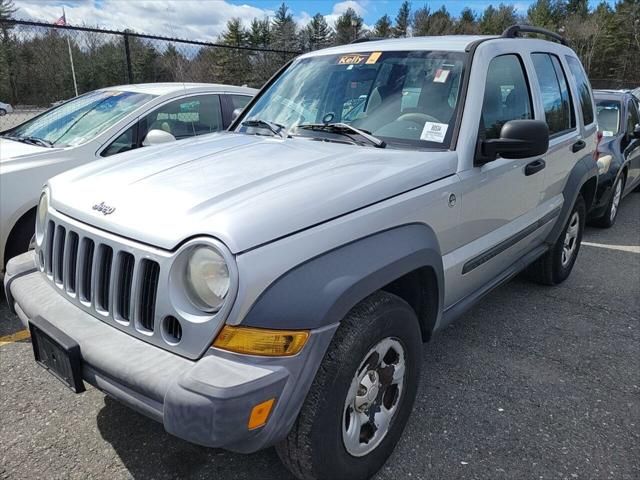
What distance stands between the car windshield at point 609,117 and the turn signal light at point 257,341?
6703 mm

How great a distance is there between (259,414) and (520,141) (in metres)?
1.84

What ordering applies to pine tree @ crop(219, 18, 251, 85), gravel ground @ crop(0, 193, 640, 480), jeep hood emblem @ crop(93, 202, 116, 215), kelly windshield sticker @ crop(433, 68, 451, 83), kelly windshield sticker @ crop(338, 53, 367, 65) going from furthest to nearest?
pine tree @ crop(219, 18, 251, 85) < kelly windshield sticker @ crop(338, 53, 367, 65) < kelly windshield sticker @ crop(433, 68, 451, 83) < gravel ground @ crop(0, 193, 640, 480) < jeep hood emblem @ crop(93, 202, 116, 215)

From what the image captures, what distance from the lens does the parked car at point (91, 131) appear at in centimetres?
372

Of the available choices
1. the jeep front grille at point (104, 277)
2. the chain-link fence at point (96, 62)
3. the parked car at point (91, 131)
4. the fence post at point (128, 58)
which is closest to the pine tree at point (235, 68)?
the chain-link fence at point (96, 62)

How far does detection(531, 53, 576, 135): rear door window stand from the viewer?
3.55m

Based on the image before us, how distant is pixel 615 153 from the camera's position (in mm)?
6457

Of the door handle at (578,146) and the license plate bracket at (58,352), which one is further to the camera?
the door handle at (578,146)

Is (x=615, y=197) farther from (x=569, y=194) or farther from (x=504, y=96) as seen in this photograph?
(x=504, y=96)

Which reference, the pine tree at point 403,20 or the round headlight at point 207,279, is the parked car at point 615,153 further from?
the pine tree at point 403,20

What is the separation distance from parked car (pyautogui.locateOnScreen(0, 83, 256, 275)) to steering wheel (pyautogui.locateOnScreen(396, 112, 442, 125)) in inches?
78.9

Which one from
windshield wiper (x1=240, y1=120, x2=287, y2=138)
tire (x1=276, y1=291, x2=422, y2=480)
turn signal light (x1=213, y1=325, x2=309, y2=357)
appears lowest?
tire (x1=276, y1=291, x2=422, y2=480)

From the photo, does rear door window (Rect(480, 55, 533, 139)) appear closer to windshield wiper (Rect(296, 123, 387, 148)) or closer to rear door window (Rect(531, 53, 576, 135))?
rear door window (Rect(531, 53, 576, 135))

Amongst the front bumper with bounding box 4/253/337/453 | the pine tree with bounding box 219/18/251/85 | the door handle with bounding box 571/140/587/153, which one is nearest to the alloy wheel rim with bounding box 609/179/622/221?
the door handle with bounding box 571/140/587/153

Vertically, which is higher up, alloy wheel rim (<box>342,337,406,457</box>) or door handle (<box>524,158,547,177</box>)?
door handle (<box>524,158,547,177</box>)
